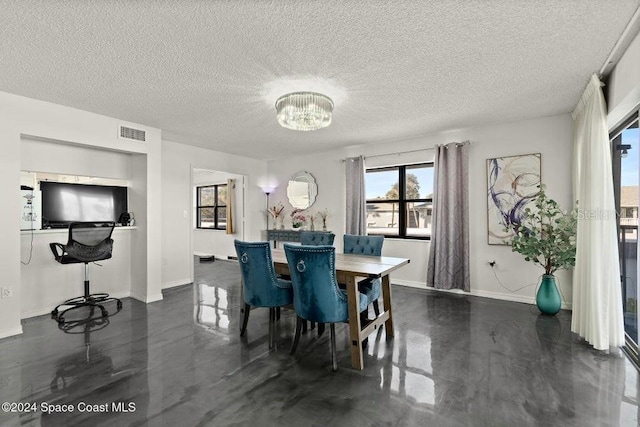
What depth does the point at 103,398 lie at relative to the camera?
1.99 meters

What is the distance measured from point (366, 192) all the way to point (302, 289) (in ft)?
11.2

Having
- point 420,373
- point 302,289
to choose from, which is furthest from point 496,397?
point 302,289

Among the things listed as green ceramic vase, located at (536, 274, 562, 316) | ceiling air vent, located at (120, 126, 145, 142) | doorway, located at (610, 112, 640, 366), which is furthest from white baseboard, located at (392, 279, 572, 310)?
ceiling air vent, located at (120, 126, 145, 142)

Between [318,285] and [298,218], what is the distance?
3.97m

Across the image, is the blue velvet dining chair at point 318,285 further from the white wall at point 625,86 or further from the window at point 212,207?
the window at point 212,207

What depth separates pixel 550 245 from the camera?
3.46 meters

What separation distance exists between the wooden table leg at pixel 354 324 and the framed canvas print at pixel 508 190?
282cm

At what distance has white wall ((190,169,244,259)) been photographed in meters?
7.23

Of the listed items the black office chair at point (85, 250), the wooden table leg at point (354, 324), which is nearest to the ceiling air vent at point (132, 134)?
the black office chair at point (85, 250)

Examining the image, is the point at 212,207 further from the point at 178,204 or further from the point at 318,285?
the point at 318,285

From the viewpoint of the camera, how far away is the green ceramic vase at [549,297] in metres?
3.51

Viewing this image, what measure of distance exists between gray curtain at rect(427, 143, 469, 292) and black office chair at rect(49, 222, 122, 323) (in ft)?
14.8

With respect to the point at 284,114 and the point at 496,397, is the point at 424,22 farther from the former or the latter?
the point at 496,397

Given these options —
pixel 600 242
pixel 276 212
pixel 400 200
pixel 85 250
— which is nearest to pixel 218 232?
pixel 276 212
